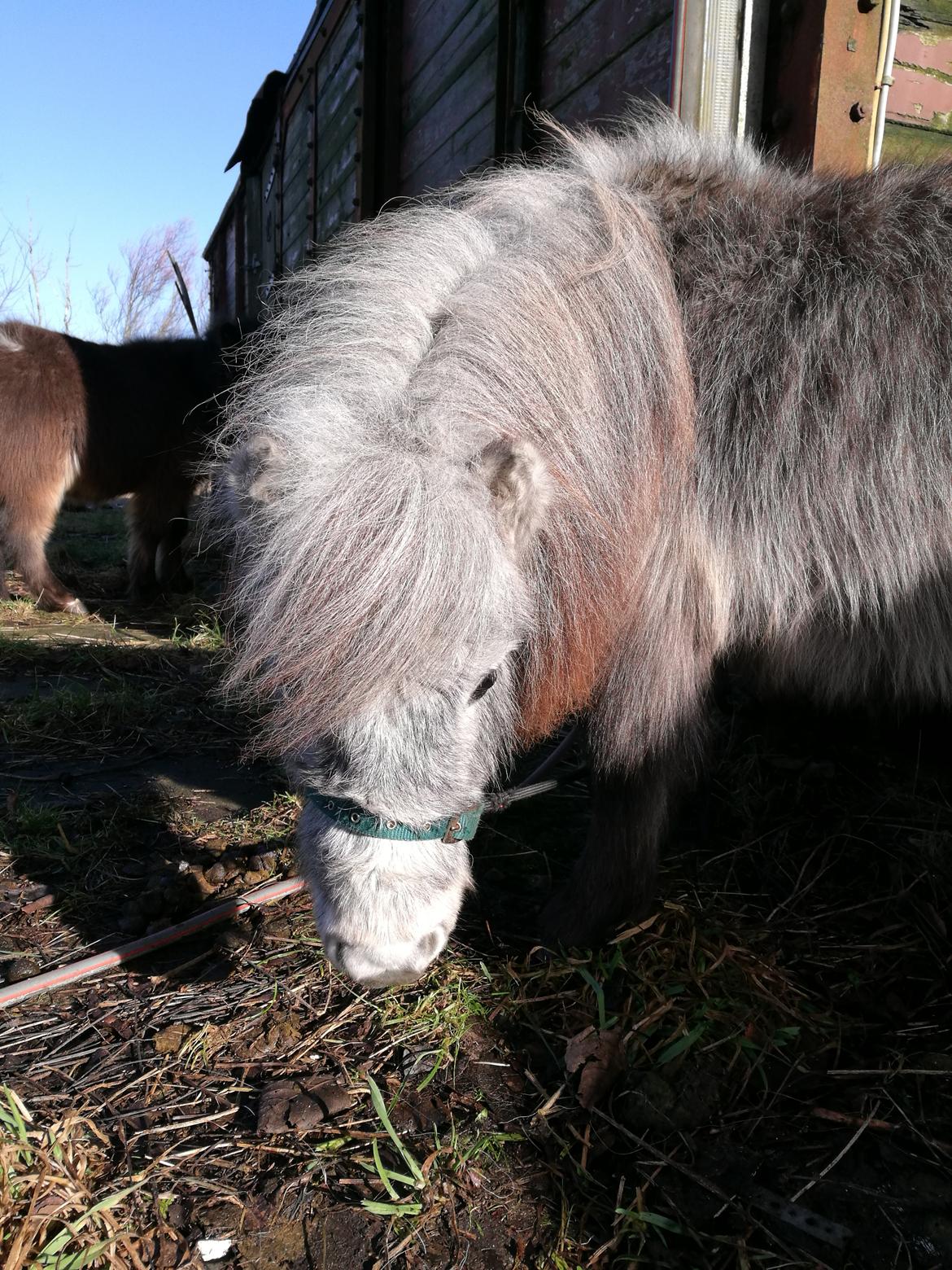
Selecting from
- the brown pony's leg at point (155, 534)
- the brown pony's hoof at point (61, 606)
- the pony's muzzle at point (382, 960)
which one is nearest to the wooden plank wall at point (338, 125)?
the brown pony's leg at point (155, 534)

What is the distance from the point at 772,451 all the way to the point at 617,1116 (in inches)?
54.1

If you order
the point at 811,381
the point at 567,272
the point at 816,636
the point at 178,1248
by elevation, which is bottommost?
the point at 178,1248

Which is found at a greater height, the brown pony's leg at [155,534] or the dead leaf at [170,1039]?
the brown pony's leg at [155,534]

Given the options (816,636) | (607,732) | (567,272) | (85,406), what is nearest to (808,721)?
(816,636)

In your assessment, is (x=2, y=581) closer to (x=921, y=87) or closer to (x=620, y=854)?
(x=620, y=854)

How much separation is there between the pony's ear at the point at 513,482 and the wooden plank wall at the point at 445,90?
2.99 m

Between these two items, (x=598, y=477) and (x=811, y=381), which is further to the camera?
(x=811, y=381)

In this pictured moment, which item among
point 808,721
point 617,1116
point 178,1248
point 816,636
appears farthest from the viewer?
point 808,721

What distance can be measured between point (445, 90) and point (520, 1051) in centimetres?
515

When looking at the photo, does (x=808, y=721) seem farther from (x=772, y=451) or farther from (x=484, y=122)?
(x=484, y=122)

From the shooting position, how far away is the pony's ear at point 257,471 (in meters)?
1.36

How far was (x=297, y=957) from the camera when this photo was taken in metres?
1.89

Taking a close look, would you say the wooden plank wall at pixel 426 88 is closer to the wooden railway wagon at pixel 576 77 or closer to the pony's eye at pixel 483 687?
the wooden railway wagon at pixel 576 77

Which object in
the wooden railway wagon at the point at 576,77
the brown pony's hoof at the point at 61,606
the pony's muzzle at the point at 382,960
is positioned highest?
the wooden railway wagon at the point at 576,77
